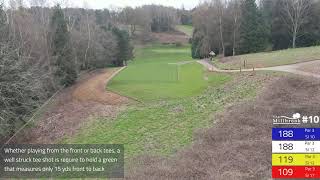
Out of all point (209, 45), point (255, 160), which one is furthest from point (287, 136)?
point (209, 45)

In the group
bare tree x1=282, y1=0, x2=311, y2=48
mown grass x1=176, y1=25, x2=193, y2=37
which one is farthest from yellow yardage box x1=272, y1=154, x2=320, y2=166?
mown grass x1=176, y1=25, x2=193, y2=37

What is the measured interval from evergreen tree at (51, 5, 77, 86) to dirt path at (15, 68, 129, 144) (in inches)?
168

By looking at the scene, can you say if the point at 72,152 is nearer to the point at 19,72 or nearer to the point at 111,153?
the point at 111,153

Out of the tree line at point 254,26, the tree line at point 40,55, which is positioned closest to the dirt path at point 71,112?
the tree line at point 40,55

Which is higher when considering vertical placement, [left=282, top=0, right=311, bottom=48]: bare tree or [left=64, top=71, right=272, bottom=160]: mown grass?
[left=282, top=0, right=311, bottom=48]: bare tree

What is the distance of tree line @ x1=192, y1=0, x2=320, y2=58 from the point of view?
58053 mm

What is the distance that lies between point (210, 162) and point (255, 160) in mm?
1815

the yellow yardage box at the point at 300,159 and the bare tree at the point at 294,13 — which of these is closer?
the yellow yardage box at the point at 300,159

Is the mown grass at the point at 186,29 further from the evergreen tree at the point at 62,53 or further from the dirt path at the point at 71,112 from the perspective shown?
the dirt path at the point at 71,112

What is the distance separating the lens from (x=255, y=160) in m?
17.5

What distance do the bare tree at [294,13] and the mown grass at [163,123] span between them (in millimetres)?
30395
